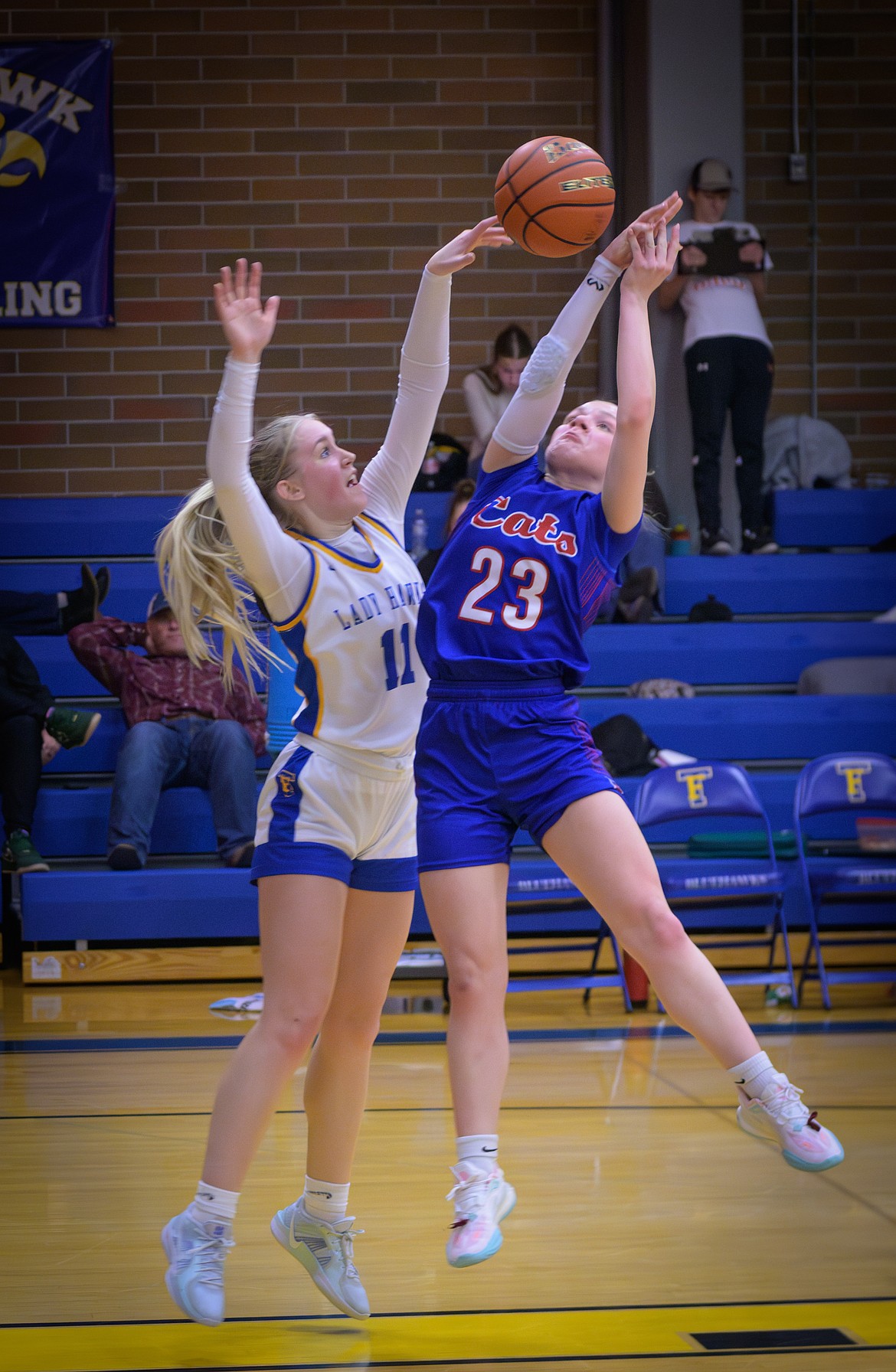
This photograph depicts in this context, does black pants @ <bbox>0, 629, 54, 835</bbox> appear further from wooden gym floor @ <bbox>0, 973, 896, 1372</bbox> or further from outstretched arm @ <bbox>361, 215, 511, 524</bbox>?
outstretched arm @ <bbox>361, 215, 511, 524</bbox>

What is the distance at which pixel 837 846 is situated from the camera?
238 inches

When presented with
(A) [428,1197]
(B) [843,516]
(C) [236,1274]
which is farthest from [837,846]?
(C) [236,1274]

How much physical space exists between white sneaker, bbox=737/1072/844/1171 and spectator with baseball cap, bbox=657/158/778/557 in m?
5.57

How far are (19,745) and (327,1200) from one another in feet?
12.7

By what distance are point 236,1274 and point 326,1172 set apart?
42 cm

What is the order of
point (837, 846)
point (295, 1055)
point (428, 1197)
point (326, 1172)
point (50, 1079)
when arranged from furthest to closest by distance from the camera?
point (837, 846)
point (50, 1079)
point (428, 1197)
point (326, 1172)
point (295, 1055)

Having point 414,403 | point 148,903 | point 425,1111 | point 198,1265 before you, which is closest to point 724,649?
point 148,903

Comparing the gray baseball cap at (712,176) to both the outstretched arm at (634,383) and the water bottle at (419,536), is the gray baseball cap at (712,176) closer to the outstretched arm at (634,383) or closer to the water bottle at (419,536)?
the water bottle at (419,536)

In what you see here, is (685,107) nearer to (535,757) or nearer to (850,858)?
(850,858)

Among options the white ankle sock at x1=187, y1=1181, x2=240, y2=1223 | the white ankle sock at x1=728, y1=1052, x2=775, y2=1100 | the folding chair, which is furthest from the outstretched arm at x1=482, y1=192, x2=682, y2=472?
the folding chair

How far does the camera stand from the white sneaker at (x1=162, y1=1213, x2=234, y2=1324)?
233 centimetres

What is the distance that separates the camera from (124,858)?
5.85 metres

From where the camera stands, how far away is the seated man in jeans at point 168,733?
19.5ft

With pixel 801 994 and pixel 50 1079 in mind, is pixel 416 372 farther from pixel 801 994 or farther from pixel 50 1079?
pixel 801 994
